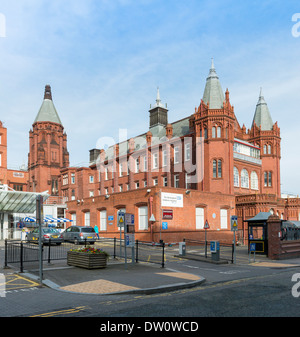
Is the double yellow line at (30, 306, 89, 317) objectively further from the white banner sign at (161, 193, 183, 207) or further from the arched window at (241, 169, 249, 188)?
the arched window at (241, 169, 249, 188)

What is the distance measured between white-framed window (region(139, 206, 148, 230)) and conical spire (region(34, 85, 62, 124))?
53.5 meters

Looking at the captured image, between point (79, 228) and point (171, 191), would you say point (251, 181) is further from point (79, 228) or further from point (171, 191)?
point (79, 228)

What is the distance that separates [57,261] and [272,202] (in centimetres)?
3056

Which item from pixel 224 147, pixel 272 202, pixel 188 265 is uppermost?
pixel 224 147

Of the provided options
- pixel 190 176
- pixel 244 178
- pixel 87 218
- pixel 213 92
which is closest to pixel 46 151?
pixel 87 218

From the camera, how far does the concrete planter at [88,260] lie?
52.4ft

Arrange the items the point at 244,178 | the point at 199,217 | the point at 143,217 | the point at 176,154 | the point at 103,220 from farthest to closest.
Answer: the point at 176,154 → the point at 244,178 → the point at 103,220 → the point at 199,217 → the point at 143,217

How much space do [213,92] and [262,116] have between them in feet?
45.6

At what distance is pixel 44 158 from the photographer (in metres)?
80.2

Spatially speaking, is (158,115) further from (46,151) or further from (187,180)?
(46,151)

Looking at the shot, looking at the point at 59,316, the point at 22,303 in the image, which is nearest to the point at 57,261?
the point at 22,303

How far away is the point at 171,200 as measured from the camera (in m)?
34.8

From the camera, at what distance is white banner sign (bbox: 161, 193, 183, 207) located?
34.2 m

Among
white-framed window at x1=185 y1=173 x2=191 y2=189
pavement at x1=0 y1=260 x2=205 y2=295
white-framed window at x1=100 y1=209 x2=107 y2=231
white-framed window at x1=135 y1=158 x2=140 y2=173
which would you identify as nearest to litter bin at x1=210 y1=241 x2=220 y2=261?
pavement at x1=0 y1=260 x2=205 y2=295
